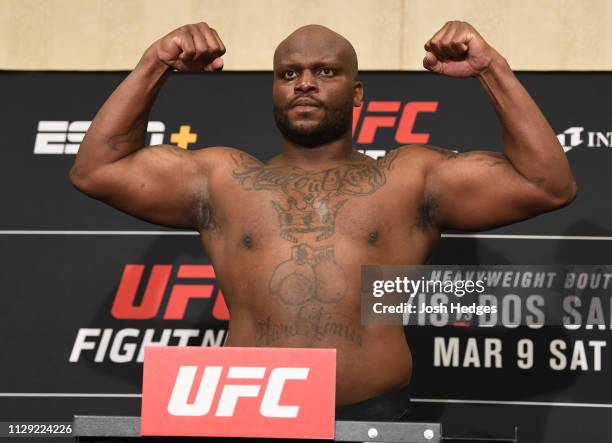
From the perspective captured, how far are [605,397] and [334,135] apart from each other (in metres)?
1.01

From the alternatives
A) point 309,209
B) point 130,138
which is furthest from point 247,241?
point 130,138

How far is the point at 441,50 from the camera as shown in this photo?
101 inches

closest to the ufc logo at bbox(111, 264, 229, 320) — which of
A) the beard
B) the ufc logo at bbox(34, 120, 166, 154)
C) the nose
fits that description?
the ufc logo at bbox(34, 120, 166, 154)

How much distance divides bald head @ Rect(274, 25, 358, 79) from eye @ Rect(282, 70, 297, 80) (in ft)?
0.09

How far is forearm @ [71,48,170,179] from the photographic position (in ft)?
8.73

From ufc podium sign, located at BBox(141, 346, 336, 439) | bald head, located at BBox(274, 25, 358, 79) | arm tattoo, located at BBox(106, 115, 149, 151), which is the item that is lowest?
ufc podium sign, located at BBox(141, 346, 336, 439)

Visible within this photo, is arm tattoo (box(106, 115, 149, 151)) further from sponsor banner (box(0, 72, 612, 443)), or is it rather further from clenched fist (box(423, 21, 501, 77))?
clenched fist (box(423, 21, 501, 77))

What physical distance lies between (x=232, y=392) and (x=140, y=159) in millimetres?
949

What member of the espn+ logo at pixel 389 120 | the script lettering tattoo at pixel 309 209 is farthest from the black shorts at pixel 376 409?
the espn+ logo at pixel 389 120

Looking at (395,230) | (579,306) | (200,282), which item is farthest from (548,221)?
(200,282)

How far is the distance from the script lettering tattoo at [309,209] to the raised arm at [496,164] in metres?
0.16

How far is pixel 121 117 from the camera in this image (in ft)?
8.73

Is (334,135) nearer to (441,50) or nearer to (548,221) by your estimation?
(441,50)

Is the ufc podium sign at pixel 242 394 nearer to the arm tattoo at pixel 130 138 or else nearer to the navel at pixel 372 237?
the navel at pixel 372 237
